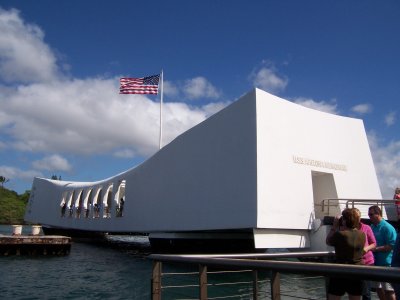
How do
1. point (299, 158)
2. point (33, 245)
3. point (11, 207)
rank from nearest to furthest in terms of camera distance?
point (299, 158)
point (33, 245)
point (11, 207)

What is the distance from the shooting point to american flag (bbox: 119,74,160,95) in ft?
72.2

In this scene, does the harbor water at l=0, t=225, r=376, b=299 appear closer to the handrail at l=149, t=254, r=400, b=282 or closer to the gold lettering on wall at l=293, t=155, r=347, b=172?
the gold lettering on wall at l=293, t=155, r=347, b=172

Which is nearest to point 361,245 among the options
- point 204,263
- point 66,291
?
point 204,263

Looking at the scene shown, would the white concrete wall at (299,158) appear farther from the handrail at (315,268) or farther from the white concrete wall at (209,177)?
the handrail at (315,268)

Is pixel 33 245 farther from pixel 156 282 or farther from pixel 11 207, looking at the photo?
pixel 11 207

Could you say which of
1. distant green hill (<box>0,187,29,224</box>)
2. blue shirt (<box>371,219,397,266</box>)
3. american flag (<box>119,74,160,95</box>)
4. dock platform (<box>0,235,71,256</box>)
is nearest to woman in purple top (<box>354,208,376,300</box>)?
blue shirt (<box>371,219,397,266</box>)

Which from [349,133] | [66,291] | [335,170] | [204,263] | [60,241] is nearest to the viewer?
[204,263]

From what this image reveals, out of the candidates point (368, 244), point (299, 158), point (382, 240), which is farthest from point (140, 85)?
point (368, 244)

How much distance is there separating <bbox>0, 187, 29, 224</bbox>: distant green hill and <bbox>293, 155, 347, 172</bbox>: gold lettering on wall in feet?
243

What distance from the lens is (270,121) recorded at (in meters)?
13.4

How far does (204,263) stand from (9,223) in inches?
3226

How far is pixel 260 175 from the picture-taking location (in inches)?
493

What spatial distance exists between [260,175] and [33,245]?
12581 mm

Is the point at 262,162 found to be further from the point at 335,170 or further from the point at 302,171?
the point at 335,170
